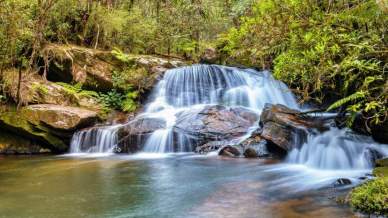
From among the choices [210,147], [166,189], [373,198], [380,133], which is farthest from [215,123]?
[373,198]

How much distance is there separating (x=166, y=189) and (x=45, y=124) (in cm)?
674

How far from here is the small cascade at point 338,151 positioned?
8.59 metres

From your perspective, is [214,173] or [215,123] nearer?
[214,173]

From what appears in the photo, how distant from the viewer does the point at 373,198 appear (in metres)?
4.96

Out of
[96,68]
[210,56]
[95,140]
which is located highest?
[210,56]

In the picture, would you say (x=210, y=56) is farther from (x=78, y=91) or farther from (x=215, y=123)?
(x=215, y=123)

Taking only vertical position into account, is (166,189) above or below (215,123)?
below

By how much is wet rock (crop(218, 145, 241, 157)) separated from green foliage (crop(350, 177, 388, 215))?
559 cm

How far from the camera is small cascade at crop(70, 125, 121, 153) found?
41.8 ft

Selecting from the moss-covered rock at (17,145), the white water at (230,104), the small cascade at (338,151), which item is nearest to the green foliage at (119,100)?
the white water at (230,104)

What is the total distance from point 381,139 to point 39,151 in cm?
977

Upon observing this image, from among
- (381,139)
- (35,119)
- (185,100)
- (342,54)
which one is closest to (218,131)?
(185,100)

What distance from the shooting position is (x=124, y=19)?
1784cm

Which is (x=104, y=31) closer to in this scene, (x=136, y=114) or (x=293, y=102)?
(x=136, y=114)
